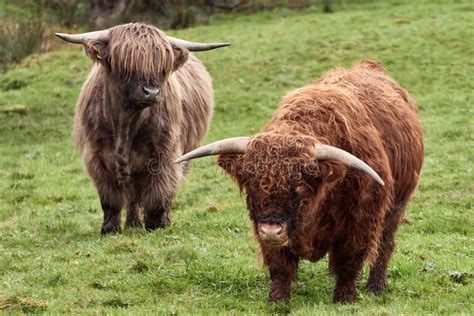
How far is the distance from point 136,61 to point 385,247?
3.12 m

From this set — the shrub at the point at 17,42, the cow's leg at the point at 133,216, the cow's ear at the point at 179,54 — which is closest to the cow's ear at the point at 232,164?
the cow's ear at the point at 179,54

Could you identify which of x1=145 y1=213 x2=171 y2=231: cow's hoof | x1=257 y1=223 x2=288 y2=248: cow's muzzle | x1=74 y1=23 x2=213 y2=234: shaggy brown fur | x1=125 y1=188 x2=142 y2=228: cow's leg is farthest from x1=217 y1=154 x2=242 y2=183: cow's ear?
x1=125 y1=188 x2=142 y2=228: cow's leg

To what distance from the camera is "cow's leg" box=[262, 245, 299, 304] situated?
20.4 ft

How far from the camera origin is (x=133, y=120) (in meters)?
9.30

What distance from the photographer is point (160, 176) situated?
9.66 meters

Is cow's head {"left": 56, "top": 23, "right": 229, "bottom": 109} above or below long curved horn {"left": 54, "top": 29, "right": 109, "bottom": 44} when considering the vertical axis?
below

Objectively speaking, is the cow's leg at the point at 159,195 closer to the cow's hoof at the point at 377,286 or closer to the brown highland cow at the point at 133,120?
the brown highland cow at the point at 133,120

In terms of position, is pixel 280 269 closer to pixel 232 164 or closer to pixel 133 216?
pixel 232 164

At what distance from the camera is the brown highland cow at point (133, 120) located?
8977 mm

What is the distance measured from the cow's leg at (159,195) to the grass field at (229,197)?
0.23 m

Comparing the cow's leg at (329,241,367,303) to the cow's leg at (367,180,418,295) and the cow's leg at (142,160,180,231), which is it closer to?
the cow's leg at (367,180,418,295)

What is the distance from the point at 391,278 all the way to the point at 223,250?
1.66m

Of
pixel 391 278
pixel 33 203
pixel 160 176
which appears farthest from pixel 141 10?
pixel 391 278

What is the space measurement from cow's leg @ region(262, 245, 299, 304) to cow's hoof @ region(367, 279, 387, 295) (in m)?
0.99
